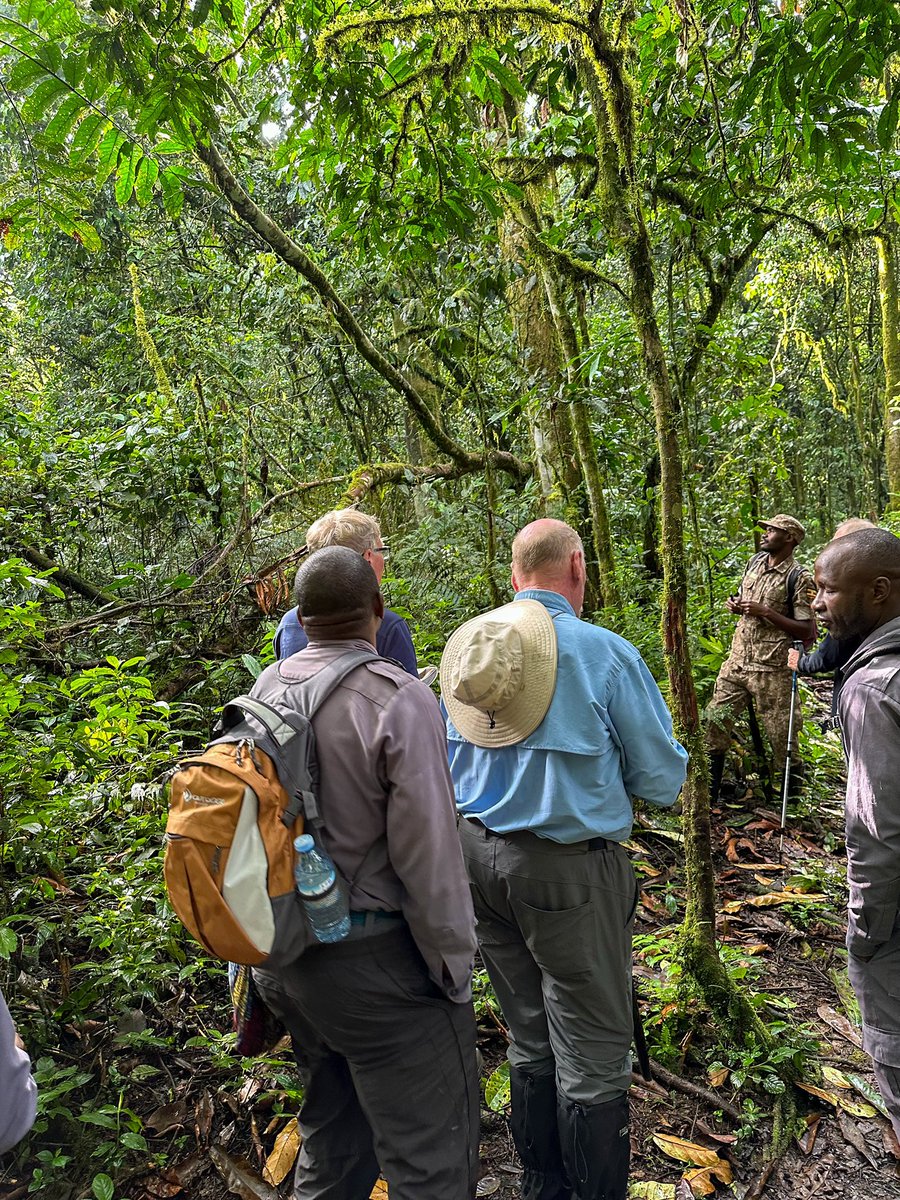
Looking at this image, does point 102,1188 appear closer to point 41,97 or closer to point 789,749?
point 41,97

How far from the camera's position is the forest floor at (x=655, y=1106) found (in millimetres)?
2883

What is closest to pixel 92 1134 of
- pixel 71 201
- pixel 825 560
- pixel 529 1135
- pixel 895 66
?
pixel 529 1135

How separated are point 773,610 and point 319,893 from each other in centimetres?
513

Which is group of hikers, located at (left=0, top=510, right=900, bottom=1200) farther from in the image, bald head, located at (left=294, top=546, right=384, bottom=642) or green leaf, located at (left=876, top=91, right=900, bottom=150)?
green leaf, located at (left=876, top=91, right=900, bottom=150)

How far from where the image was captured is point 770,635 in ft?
20.5

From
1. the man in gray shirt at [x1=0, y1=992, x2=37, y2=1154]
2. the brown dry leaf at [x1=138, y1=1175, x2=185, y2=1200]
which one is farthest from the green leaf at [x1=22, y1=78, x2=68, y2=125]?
the brown dry leaf at [x1=138, y1=1175, x2=185, y2=1200]

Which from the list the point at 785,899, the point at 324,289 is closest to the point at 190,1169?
the point at 785,899

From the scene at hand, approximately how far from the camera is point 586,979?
2547mm

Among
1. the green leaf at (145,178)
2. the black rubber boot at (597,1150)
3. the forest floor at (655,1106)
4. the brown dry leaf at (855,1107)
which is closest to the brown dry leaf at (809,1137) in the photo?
the forest floor at (655,1106)

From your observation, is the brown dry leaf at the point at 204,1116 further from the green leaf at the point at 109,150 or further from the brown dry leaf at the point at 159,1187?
the green leaf at the point at 109,150

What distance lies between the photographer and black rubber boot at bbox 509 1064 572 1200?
8.93ft

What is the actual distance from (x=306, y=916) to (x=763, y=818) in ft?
16.5

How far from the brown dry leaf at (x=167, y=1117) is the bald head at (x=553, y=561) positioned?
263 cm

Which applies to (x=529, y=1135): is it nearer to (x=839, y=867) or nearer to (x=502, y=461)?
(x=839, y=867)
